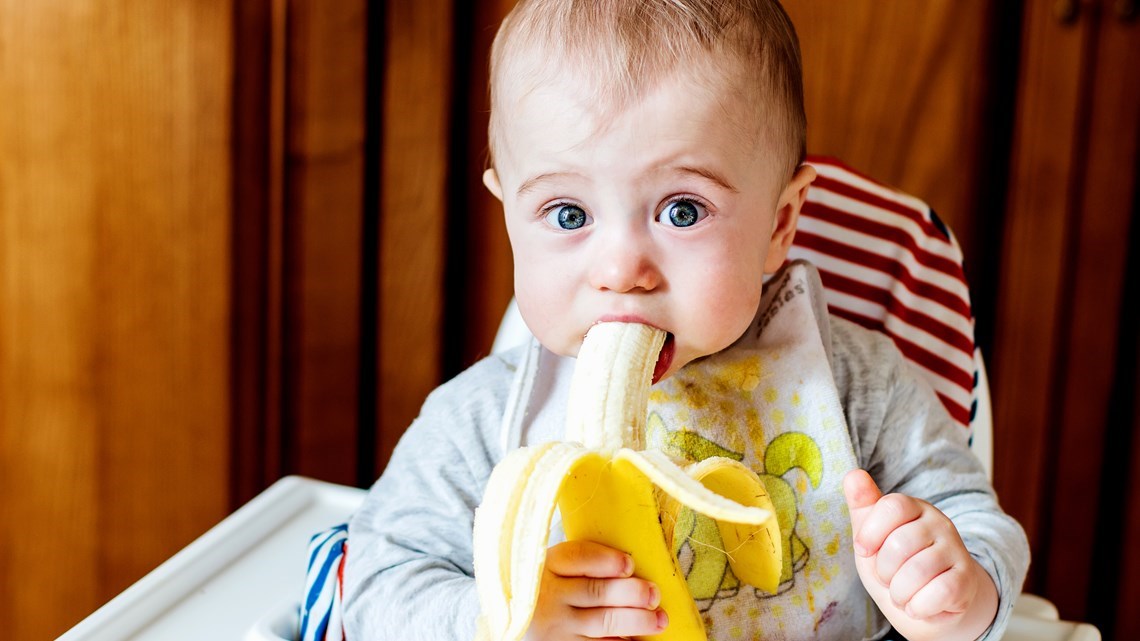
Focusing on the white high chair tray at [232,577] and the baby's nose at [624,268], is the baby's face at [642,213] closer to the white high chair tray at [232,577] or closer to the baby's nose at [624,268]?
the baby's nose at [624,268]

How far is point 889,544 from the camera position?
2.24 ft

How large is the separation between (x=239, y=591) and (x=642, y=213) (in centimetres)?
40

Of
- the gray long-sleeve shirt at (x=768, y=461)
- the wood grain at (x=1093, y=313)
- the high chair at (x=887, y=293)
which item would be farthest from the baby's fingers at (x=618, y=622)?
the wood grain at (x=1093, y=313)

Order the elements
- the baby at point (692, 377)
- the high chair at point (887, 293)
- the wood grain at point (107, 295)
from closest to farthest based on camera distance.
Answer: the baby at point (692, 377) → the high chair at point (887, 293) → the wood grain at point (107, 295)

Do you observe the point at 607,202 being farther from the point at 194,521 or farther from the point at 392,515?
the point at 194,521

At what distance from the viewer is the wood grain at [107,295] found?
4.20 feet

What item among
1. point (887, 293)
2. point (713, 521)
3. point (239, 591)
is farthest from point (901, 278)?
point (239, 591)

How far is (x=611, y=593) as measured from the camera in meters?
0.65

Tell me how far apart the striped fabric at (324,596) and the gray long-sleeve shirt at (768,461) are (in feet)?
0.05

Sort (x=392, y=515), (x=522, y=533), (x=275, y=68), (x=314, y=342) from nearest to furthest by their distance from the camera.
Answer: (x=522, y=533) → (x=392, y=515) → (x=275, y=68) → (x=314, y=342)

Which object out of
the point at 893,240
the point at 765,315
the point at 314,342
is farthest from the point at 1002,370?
the point at 314,342

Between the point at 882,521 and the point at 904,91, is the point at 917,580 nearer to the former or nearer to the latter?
the point at 882,521

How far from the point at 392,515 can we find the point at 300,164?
2.30 feet

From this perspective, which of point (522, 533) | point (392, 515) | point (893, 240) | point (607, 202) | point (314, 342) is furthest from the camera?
point (314, 342)
